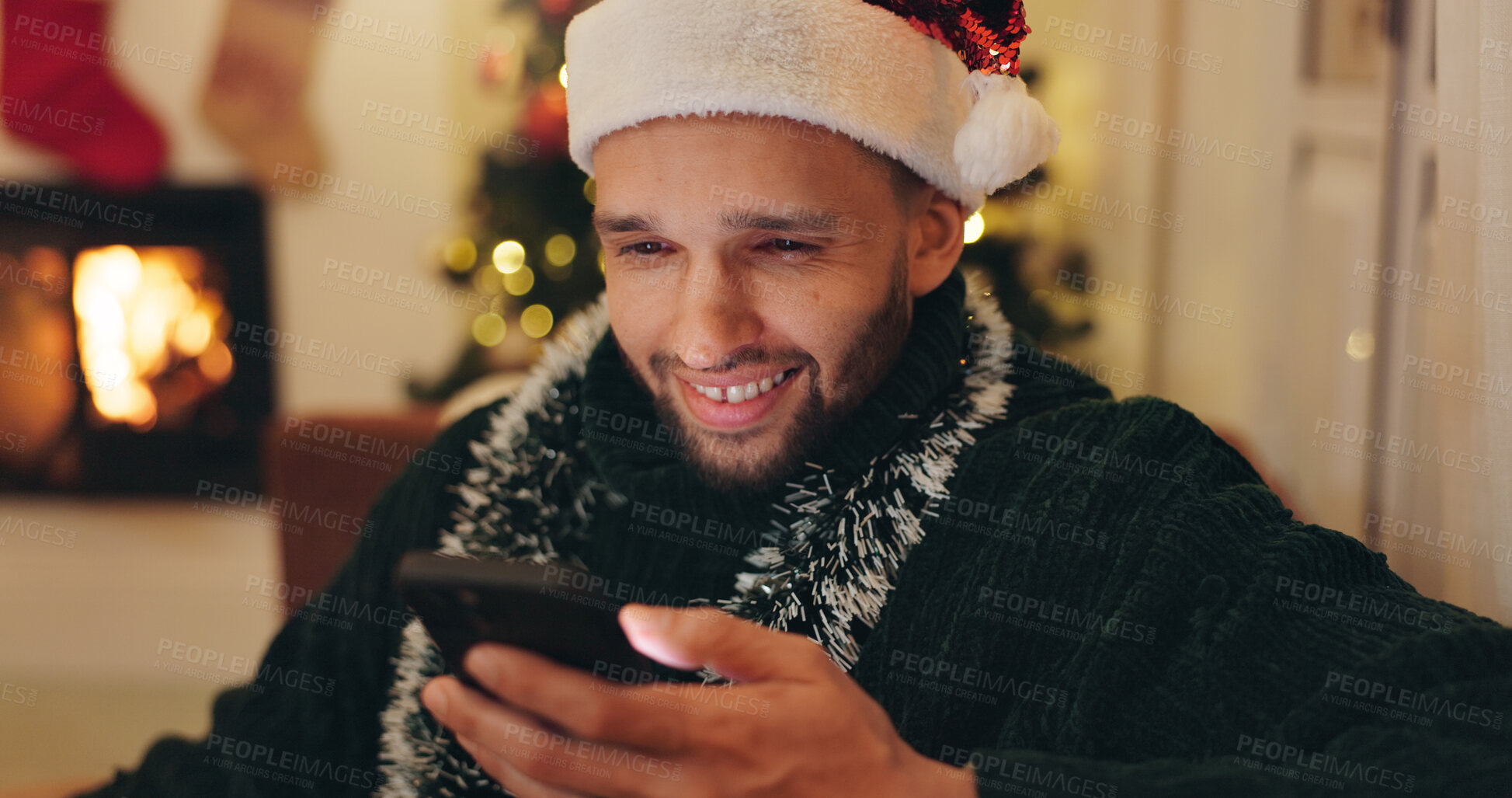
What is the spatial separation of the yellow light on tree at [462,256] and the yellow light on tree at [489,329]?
21cm

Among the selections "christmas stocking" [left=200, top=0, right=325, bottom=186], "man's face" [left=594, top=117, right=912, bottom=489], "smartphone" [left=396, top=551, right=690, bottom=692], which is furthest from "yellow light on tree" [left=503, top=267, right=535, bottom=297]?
"smartphone" [left=396, top=551, right=690, bottom=692]

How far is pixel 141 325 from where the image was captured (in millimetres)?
3033

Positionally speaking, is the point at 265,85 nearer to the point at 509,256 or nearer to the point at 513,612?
the point at 509,256

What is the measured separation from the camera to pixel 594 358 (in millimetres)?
1171

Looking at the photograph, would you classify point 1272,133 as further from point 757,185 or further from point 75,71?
point 75,71

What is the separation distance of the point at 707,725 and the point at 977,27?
76cm

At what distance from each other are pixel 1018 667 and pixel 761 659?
1.16ft

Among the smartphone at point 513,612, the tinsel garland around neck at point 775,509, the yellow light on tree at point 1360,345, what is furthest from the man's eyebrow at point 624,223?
the yellow light on tree at point 1360,345

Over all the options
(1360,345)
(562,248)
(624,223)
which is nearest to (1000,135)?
(624,223)

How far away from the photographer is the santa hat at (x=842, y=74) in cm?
89

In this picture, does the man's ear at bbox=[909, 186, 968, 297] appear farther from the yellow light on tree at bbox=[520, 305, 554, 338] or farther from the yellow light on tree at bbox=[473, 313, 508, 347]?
the yellow light on tree at bbox=[473, 313, 508, 347]

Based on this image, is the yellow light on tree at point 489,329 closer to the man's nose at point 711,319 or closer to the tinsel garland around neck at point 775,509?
the tinsel garland around neck at point 775,509

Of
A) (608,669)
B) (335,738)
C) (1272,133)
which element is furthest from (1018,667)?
(1272,133)

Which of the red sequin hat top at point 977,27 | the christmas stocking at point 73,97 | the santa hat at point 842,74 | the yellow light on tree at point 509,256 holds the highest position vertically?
the christmas stocking at point 73,97
